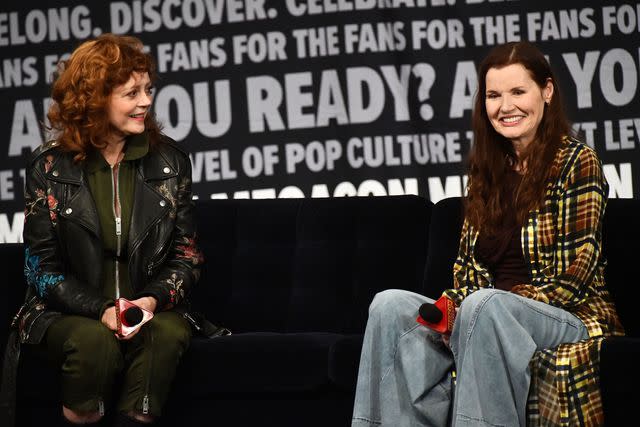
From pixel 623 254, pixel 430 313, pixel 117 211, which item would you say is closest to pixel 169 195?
pixel 117 211

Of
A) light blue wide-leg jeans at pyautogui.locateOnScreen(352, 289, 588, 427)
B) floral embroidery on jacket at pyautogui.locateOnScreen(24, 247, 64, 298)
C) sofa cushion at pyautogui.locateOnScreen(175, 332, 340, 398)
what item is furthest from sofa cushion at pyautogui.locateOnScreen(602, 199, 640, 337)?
floral embroidery on jacket at pyautogui.locateOnScreen(24, 247, 64, 298)

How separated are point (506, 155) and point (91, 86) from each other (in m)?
1.41

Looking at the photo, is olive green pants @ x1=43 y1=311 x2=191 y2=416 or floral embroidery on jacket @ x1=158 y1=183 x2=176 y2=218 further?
floral embroidery on jacket @ x1=158 y1=183 x2=176 y2=218

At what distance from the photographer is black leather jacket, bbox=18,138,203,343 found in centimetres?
360

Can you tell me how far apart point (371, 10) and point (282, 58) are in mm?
465

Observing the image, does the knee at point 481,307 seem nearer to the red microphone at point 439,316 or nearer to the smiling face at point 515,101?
the red microphone at point 439,316

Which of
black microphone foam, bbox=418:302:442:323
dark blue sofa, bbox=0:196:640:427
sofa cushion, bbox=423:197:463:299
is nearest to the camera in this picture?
black microphone foam, bbox=418:302:442:323

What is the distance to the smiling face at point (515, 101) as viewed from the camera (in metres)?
3.43

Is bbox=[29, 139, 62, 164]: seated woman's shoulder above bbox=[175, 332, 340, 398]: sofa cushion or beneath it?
above

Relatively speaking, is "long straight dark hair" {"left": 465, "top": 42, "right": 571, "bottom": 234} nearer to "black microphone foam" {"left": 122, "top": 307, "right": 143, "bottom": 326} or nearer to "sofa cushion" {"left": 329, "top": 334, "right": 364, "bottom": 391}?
"sofa cushion" {"left": 329, "top": 334, "right": 364, "bottom": 391}

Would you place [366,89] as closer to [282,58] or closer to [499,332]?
[282,58]

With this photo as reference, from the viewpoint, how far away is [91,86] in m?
3.68

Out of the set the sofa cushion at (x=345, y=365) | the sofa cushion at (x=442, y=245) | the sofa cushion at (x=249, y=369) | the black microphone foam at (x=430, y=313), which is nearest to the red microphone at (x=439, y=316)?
the black microphone foam at (x=430, y=313)

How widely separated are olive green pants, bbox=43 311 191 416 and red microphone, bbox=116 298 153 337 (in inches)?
1.7
